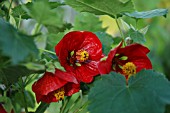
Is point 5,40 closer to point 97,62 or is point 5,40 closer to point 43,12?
point 43,12

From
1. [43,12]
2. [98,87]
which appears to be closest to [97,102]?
[98,87]

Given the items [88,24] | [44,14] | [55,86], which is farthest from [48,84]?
[88,24]

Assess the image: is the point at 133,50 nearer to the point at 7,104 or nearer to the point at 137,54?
the point at 137,54

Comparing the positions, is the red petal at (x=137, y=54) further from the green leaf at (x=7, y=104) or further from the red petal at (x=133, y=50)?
the green leaf at (x=7, y=104)

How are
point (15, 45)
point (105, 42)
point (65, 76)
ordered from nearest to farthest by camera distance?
point (15, 45) → point (65, 76) → point (105, 42)

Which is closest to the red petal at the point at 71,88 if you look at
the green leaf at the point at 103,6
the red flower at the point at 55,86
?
the red flower at the point at 55,86

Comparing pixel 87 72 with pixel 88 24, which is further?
pixel 88 24
